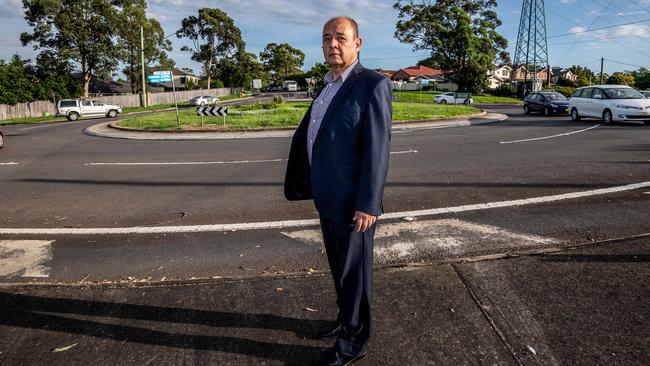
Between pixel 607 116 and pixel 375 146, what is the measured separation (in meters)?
18.8

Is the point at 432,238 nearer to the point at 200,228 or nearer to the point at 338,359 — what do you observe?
the point at 338,359

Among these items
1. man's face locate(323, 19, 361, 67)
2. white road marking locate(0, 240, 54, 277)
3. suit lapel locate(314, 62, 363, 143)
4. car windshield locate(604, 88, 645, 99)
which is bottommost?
white road marking locate(0, 240, 54, 277)

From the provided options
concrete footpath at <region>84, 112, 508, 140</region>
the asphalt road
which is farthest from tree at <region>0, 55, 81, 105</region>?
the asphalt road

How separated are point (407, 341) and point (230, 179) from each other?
585cm

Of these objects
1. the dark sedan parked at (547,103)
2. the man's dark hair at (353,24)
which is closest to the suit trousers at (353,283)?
the man's dark hair at (353,24)

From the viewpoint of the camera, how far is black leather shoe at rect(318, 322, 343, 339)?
2795mm

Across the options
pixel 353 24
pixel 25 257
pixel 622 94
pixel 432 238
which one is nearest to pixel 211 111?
pixel 25 257

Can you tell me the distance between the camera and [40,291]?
11.6 ft

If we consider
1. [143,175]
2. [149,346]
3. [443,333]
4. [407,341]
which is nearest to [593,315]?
[443,333]

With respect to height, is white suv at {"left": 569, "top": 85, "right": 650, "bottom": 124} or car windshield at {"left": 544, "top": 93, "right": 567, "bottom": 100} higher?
car windshield at {"left": 544, "top": 93, "right": 567, "bottom": 100}

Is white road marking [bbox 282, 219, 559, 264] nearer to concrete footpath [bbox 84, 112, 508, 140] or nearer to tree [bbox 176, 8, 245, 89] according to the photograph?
concrete footpath [bbox 84, 112, 508, 140]

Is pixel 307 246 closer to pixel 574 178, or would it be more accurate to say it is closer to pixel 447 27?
pixel 574 178

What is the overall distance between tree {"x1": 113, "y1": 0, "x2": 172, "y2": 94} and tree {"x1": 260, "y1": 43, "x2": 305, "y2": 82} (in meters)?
52.4

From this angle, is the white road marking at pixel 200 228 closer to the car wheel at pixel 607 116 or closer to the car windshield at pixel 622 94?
the car wheel at pixel 607 116
